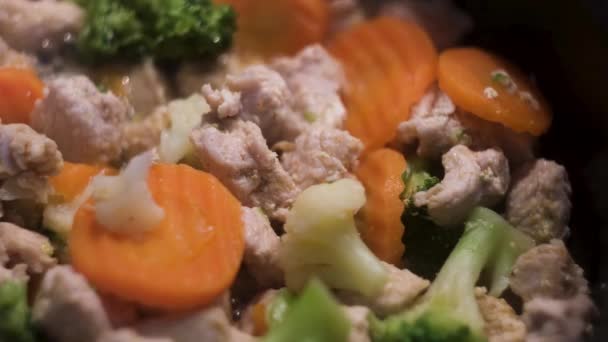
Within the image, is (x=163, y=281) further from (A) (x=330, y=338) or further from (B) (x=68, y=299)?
(A) (x=330, y=338)

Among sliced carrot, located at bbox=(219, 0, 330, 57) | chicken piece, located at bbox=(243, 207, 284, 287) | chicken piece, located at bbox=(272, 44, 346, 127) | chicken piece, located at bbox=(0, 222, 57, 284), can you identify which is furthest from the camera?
sliced carrot, located at bbox=(219, 0, 330, 57)

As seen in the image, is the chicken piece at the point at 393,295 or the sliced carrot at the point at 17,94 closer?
the chicken piece at the point at 393,295

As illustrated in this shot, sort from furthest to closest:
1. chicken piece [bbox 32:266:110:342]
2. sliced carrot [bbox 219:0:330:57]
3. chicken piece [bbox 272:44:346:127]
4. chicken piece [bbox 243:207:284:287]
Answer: sliced carrot [bbox 219:0:330:57] → chicken piece [bbox 272:44:346:127] → chicken piece [bbox 243:207:284:287] → chicken piece [bbox 32:266:110:342]

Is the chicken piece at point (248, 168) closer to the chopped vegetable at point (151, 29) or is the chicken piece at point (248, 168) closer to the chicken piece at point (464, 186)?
the chicken piece at point (464, 186)

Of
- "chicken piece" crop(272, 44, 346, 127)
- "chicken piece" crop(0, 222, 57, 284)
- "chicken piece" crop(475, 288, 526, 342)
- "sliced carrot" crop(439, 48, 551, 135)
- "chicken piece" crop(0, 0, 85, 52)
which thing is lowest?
"chicken piece" crop(475, 288, 526, 342)

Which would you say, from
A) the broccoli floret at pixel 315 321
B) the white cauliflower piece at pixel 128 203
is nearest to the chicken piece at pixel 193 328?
the broccoli floret at pixel 315 321

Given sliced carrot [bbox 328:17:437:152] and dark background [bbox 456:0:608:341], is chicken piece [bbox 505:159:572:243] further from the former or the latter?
sliced carrot [bbox 328:17:437:152]

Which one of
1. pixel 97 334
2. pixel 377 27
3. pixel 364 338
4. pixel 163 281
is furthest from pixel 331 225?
pixel 377 27

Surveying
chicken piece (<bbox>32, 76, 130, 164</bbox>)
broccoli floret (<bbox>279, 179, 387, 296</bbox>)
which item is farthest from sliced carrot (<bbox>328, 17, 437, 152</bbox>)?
chicken piece (<bbox>32, 76, 130, 164</bbox>)
